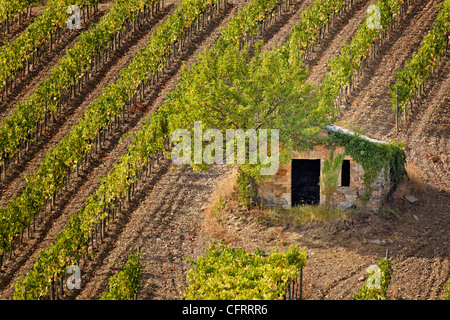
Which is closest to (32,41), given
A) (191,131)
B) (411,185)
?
(191,131)

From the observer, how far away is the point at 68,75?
38.0m

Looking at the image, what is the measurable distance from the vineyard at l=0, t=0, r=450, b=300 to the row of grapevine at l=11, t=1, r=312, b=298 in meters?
0.07

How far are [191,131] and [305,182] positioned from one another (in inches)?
199

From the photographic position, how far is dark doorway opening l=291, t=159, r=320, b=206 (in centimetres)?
3009

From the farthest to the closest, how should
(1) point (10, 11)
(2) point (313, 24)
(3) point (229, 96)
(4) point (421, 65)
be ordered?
(1) point (10, 11) < (2) point (313, 24) < (4) point (421, 65) < (3) point (229, 96)

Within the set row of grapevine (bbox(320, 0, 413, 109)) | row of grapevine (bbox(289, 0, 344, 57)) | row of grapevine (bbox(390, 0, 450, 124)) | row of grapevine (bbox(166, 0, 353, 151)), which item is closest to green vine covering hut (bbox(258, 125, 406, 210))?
row of grapevine (bbox(166, 0, 353, 151))

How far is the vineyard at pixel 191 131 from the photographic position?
2600 centimetres

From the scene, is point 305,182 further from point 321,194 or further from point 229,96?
point 229,96

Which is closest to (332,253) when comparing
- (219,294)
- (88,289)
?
(219,294)

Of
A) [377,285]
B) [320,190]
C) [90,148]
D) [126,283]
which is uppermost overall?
[90,148]

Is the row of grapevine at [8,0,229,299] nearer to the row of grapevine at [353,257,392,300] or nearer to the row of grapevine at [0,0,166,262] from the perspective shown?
the row of grapevine at [0,0,166,262]

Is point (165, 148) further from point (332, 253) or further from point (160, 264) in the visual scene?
point (332, 253)

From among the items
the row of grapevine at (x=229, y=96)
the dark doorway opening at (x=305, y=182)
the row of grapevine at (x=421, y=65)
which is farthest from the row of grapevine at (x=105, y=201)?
the row of grapevine at (x=421, y=65)
